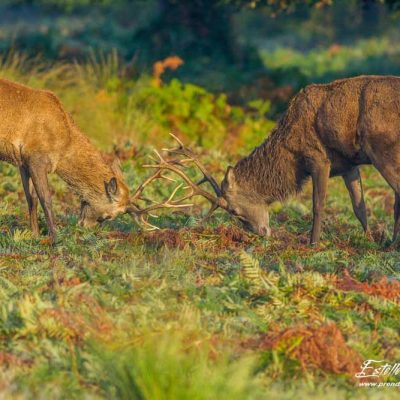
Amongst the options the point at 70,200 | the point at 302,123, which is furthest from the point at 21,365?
the point at 70,200

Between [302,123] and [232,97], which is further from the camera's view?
[232,97]

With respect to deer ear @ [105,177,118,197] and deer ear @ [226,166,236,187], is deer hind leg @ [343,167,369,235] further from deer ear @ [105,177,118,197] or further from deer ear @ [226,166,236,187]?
deer ear @ [105,177,118,197]

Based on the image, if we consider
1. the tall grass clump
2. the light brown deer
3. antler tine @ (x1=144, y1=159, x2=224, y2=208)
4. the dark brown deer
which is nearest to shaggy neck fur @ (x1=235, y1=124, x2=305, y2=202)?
the dark brown deer

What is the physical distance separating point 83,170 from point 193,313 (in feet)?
14.1

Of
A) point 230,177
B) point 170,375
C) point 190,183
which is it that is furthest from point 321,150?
point 170,375

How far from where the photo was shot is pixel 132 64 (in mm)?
20969

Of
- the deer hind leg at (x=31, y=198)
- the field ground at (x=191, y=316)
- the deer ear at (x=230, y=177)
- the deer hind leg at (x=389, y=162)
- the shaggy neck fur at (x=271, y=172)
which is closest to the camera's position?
the field ground at (x=191, y=316)

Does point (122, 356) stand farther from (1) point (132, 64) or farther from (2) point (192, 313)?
(1) point (132, 64)

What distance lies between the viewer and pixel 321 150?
1138cm

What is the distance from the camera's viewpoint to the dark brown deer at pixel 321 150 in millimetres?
10859

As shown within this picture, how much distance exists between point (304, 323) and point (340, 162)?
3.62m

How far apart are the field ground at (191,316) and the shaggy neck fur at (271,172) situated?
94cm

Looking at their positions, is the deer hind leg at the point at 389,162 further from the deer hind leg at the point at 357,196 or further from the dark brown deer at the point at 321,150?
the deer hind leg at the point at 357,196

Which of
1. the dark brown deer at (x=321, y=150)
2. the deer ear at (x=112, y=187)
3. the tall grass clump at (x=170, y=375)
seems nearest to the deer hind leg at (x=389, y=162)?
the dark brown deer at (x=321, y=150)
